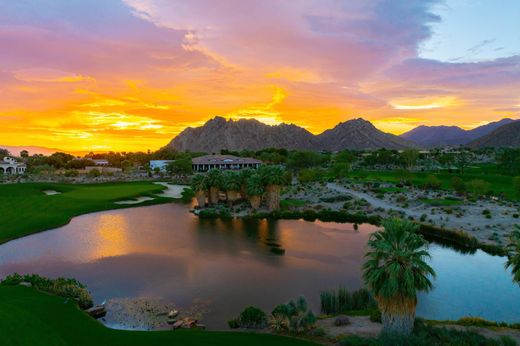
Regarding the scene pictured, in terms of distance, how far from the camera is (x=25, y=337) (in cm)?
1739

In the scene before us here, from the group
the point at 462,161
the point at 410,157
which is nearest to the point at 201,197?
the point at 462,161

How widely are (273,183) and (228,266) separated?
26539 millimetres

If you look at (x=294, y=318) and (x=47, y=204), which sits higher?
(x=47, y=204)

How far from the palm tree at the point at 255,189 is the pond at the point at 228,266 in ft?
30.0

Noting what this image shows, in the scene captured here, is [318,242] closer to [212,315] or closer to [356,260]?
[356,260]

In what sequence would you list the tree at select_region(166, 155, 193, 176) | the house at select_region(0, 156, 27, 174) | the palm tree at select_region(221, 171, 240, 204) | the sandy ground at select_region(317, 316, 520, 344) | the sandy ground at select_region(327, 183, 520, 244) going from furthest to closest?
1. the house at select_region(0, 156, 27, 174)
2. the tree at select_region(166, 155, 193, 176)
3. the palm tree at select_region(221, 171, 240, 204)
4. the sandy ground at select_region(327, 183, 520, 244)
5. the sandy ground at select_region(317, 316, 520, 344)

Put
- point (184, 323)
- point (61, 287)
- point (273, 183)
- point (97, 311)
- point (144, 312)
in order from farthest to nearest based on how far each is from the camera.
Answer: point (273, 183) < point (61, 287) < point (144, 312) < point (97, 311) < point (184, 323)

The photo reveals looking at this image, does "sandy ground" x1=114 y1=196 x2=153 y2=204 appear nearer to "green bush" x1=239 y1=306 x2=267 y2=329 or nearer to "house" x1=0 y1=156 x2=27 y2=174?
"green bush" x1=239 y1=306 x2=267 y2=329

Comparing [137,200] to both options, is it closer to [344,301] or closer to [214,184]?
[214,184]

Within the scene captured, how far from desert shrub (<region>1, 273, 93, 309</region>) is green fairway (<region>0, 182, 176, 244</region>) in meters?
17.3

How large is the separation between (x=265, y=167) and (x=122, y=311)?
3961 centimetres

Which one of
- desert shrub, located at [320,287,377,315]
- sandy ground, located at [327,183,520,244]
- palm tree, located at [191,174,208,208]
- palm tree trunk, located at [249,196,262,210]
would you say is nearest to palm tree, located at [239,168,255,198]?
palm tree trunk, located at [249,196,262,210]

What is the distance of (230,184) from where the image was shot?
61875mm

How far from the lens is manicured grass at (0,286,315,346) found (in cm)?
1767
